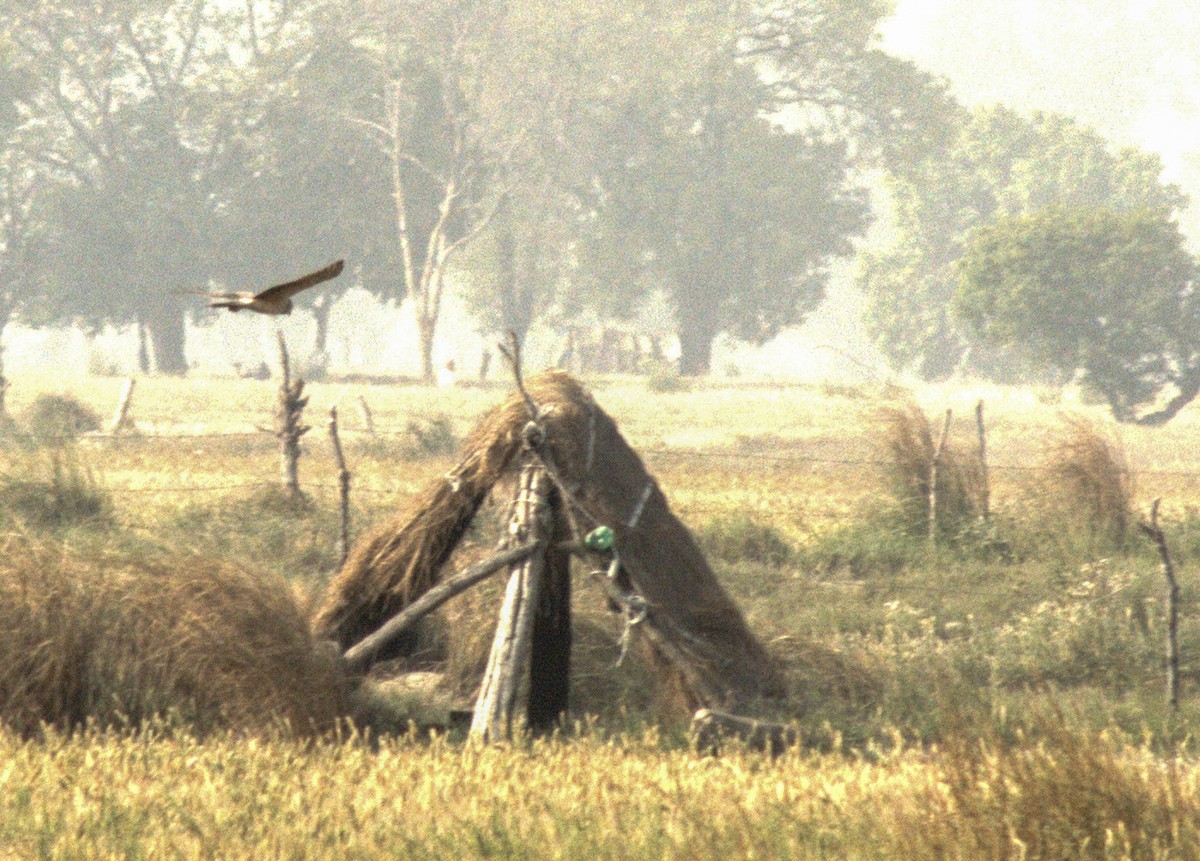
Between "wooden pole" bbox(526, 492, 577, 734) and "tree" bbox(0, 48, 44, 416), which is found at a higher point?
"tree" bbox(0, 48, 44, 416)

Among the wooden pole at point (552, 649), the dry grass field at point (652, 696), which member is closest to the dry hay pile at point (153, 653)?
the dry grass field at point (652, 696)

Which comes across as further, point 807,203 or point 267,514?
point 807,203

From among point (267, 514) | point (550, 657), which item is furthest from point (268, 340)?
point (550, 657)

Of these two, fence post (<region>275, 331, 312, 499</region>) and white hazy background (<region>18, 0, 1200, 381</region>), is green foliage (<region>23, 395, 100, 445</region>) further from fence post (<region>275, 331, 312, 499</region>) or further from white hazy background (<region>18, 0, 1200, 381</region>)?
white hazy background (<region>18, 0, 1200, 381</region>)

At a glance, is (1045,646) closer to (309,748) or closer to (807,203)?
(309,748)

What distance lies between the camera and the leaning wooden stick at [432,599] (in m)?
11.1

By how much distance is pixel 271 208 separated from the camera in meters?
62.4

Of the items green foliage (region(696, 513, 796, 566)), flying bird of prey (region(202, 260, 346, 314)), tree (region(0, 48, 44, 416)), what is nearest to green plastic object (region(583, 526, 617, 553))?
flying bird of prey (region(202, 260, 346, 314))

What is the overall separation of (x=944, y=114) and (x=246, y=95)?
2386cm

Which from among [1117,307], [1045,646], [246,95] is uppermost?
[246,95]

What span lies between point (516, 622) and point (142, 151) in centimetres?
5437

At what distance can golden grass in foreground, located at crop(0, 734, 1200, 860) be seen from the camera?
679 cm

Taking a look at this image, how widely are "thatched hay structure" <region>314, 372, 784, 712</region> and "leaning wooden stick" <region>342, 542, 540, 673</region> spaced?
1.29 ft

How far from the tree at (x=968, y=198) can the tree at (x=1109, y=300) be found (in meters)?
27.4
